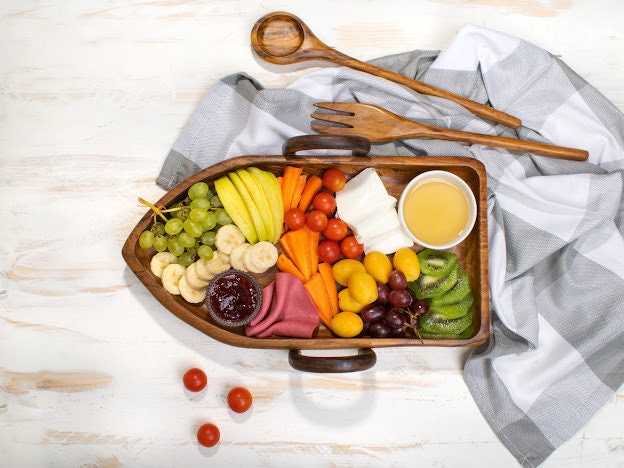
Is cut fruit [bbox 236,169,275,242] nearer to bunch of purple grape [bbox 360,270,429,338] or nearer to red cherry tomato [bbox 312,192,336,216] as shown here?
red cherry tomato [bbox 312,192,336,216]

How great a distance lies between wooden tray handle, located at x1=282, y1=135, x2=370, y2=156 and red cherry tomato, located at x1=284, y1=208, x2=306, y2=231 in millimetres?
175

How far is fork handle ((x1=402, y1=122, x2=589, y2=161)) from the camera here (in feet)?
5.47

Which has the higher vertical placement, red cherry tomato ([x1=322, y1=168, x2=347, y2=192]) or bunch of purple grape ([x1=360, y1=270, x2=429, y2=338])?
red cherry tomato ([x1=322, y1=168, x2=347, y2=192])

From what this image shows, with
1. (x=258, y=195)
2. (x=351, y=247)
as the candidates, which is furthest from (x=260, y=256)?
(x=351, y=247)

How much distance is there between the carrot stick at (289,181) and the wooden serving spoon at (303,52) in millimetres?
379

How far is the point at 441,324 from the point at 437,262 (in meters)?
0.18

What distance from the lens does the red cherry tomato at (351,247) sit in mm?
1636

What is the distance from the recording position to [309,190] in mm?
1646

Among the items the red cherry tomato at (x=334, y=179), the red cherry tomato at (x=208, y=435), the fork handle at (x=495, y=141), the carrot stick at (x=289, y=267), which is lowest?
the red cherry tomato at (x=208, y=435)

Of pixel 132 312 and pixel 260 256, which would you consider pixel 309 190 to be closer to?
pixel 260 256

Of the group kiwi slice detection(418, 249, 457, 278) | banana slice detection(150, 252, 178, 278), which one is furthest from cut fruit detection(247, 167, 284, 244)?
kiwi slice detection(418, 249, 457, 278)

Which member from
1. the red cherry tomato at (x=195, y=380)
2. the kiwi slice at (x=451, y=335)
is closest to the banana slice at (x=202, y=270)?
the red cherry tomato at (x=195, y=380)

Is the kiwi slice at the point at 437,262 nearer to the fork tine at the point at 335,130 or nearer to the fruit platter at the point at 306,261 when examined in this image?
the fruit platter at the point at 306,261

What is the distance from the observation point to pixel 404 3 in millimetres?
1816
